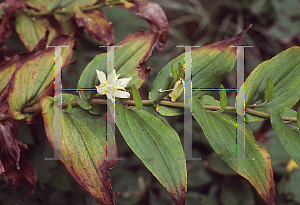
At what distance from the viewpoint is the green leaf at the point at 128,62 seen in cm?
39

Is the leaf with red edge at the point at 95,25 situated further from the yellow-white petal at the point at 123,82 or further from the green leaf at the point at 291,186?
the green leaf at the point at 291,186

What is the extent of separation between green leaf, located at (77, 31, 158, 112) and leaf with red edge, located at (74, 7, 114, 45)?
0.57 feet

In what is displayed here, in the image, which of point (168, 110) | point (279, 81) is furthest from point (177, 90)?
point (279, 81)

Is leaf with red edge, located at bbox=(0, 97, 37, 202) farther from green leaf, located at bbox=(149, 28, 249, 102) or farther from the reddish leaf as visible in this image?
green leaf, located at bbox=(149, 28, 249, 102)

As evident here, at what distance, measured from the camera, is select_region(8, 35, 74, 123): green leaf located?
40cm

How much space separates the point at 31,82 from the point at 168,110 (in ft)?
0.86

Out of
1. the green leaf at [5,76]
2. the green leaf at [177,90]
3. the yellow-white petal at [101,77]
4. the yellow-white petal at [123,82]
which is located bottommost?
the green leaf at [177,90]

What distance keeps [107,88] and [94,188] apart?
0.54 feet

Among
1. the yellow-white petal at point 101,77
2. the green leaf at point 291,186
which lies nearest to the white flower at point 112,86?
the yellow-white petal at point 101,77

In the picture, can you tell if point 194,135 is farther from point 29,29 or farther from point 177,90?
point 29,29

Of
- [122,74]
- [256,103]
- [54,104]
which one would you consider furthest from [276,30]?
[54,104]

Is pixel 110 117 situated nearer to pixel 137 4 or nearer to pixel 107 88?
pixel 107 88

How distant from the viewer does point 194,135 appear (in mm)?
756

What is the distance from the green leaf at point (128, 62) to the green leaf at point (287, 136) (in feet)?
0.73
